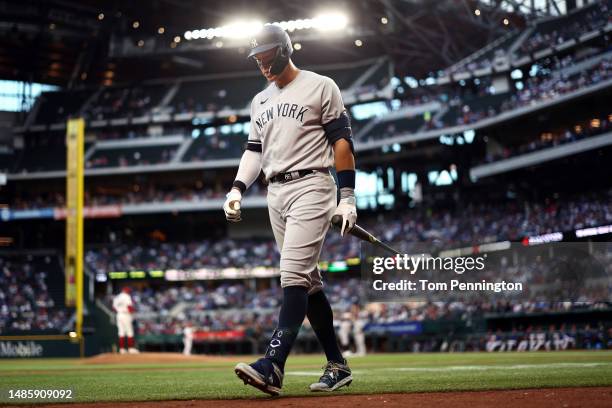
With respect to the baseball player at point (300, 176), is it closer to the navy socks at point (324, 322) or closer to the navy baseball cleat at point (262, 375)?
the navy socks at point (324, 322)

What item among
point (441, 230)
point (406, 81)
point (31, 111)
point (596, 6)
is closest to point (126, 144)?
point (31, 111)

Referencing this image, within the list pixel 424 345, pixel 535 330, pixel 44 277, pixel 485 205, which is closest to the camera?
pixel 535 330

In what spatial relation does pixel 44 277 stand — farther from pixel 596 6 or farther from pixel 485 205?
pixel 596 6

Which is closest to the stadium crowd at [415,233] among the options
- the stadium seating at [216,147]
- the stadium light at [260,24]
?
the stadium seating at [216,147]

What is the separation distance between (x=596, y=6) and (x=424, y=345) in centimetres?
2017

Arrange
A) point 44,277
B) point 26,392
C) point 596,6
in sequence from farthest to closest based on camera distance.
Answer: point 44,277, point 596,6, point 26,392

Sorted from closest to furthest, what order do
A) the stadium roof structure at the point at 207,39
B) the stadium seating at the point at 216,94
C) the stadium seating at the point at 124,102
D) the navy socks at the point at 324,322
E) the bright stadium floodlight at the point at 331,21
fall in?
the navy socks at the point at 324,322 → the stadium roof structure at the point at 207,39 → the bright stadium floodlight at the point at 331,21 → the stadium seating at the point at 216,94 → the stadium seating at the point at 124,102

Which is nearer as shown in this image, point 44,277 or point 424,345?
point 424,345

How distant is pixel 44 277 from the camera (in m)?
42.7

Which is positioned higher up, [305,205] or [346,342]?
[305,205]

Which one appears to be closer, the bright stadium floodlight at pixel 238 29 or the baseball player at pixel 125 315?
the baseball player at pixel 125 315

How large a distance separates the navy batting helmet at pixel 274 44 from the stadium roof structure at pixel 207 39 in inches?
1423

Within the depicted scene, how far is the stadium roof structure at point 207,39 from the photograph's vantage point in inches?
1648

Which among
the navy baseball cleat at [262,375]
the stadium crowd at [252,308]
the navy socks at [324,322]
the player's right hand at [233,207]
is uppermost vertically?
the player's right hand at [233,207]
